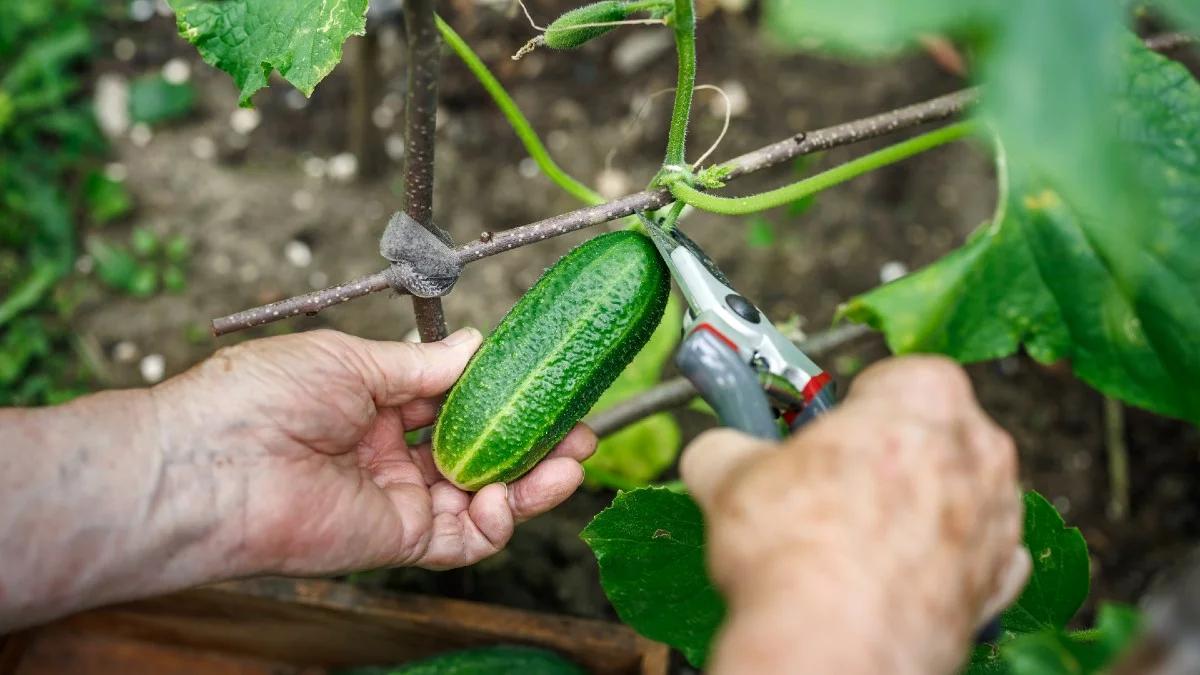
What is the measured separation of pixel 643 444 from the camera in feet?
8.42

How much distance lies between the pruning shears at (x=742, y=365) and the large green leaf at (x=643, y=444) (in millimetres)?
1022

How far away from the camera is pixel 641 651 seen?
2.02 metres

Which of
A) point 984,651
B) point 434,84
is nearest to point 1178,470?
point 984,651

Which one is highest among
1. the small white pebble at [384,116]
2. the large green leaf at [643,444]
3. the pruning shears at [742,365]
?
the pruning shears at [742,365]

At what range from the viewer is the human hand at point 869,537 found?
0.92 m

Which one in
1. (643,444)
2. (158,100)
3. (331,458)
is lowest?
(643,444)

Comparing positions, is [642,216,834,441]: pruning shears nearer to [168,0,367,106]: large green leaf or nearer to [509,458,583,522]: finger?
[509,458,583,522]: finger

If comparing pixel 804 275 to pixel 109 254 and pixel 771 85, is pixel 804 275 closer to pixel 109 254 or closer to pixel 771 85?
pixel 771 85

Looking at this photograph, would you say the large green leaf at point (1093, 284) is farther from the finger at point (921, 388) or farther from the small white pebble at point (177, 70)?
the small white pebble at point (177, 70)

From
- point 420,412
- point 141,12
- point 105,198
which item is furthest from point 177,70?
point 420,412

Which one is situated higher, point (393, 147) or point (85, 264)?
point (393, 147)

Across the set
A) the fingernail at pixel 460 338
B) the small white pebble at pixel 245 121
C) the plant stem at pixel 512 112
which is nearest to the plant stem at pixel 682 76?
the plant stem at pixel 512 112

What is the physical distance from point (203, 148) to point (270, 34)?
67.9 inches

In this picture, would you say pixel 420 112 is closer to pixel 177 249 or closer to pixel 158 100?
pixel 177 249
